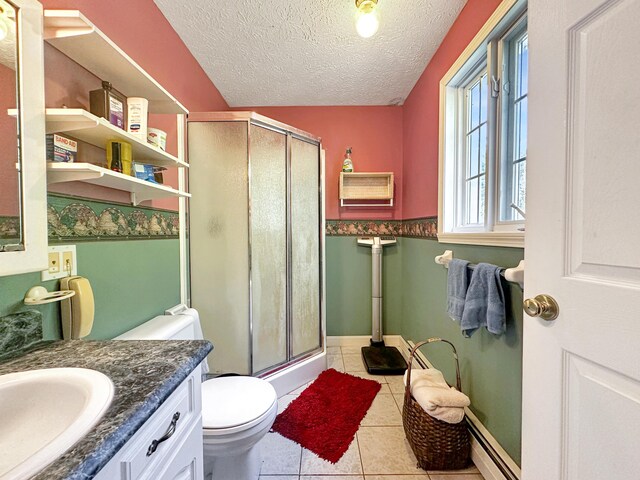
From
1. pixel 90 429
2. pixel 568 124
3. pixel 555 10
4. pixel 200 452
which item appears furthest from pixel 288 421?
pixel 555 10

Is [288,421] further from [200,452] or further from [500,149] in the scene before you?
[500,149]

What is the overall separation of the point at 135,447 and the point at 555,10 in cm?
137

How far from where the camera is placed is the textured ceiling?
4.87 feet

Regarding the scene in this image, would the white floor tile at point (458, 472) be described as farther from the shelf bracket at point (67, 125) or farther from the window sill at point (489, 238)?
the shelf bracket at point (67, 125)

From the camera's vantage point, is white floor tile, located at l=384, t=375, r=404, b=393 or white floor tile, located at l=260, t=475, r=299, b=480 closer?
white floor tile, located at l=260, t=475, r=299, b=480

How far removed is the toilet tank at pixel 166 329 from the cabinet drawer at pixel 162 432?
0.54 meters

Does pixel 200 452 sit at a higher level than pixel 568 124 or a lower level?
lower

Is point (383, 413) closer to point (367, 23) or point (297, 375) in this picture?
point (297, 375)

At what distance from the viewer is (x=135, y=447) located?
51cm

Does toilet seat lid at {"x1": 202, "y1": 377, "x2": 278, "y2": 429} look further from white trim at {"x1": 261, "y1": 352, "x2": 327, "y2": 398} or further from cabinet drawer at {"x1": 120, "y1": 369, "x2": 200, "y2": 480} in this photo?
white trim at {"x1": 261, "y1": 352, "x2": 327, "y2": 398}

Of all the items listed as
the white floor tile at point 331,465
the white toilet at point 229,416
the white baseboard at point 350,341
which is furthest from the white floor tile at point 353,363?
the white toilet at point 229,416

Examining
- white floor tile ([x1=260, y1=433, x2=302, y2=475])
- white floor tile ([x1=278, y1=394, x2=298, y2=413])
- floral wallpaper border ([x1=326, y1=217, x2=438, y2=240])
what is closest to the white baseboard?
white floor tile ([x1=278, y1=394, x2=298, y2=413])

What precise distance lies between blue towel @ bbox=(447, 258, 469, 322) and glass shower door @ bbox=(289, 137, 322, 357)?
1.11 m

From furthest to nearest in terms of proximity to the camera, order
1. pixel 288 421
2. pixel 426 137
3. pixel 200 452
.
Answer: pixel 426 137
pixel 288 421
pixel 200 452
